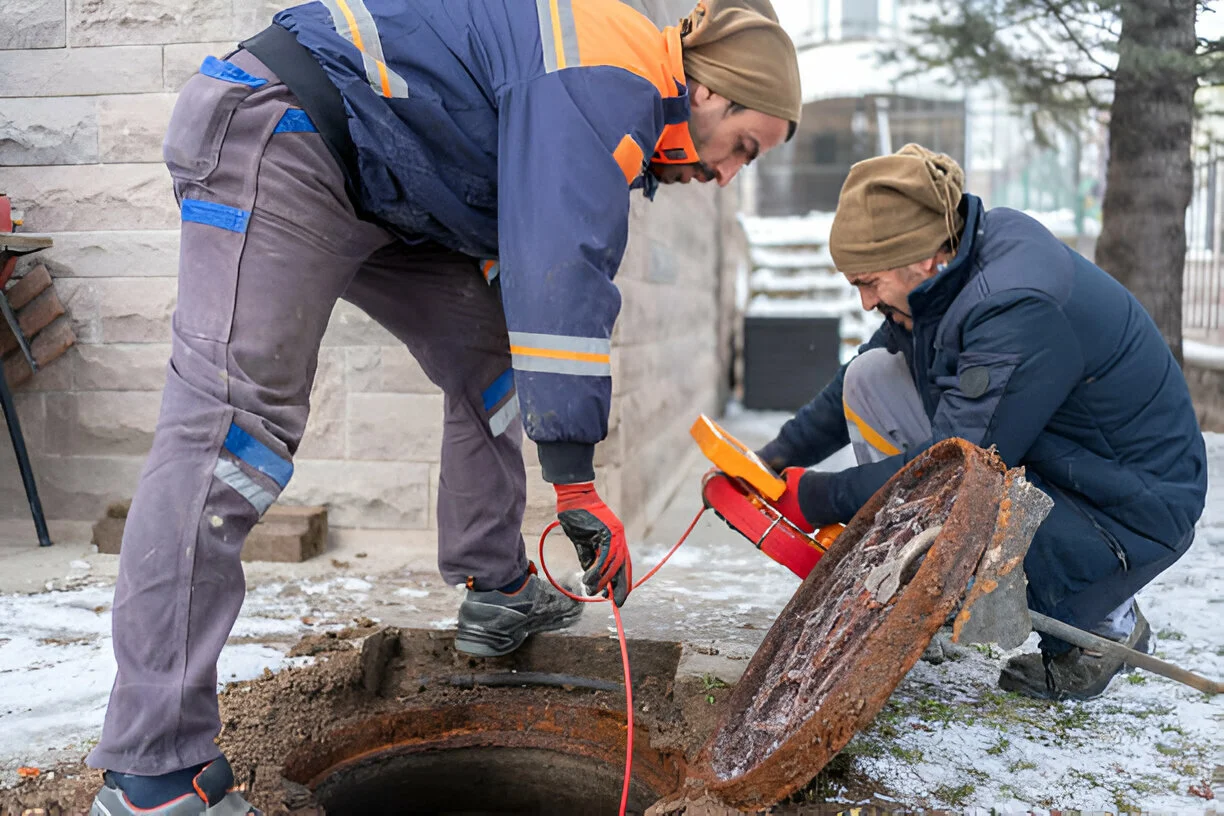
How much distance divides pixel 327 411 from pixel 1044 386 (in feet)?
7.93

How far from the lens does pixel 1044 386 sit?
1928 millimetres

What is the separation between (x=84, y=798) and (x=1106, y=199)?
5.64 meters

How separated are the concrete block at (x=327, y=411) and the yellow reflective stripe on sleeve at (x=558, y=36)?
6.78 feet

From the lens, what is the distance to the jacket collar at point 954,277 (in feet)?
6.59

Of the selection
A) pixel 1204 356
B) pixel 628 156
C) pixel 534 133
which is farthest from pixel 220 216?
pixel 1204 356

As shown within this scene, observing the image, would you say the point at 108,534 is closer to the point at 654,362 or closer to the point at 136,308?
the point at 136,308

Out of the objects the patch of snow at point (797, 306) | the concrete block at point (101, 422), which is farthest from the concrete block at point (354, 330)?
the patch of snow at point (797, 306)

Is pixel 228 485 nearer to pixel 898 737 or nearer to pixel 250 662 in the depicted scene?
pixel 250 662

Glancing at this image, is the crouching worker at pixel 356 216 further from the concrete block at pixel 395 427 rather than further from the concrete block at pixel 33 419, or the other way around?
the concrete block at pixel 33 419

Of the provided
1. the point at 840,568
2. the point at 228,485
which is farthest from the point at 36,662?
the point at 840,568

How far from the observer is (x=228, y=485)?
1.56 meters

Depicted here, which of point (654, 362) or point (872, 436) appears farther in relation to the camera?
point (654, 362)

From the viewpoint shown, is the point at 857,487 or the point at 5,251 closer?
the point at 857,487

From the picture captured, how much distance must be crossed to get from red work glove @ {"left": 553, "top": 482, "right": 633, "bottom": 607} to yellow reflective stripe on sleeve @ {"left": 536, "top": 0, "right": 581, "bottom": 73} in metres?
0.69
